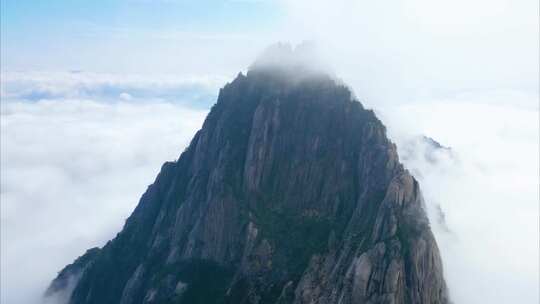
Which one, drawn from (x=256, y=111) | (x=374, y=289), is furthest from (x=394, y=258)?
(x=256, y=111)

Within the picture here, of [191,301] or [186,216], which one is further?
[186,216]

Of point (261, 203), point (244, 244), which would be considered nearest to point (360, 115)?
point (261, 203)

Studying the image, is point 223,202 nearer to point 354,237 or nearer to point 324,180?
point 324,180

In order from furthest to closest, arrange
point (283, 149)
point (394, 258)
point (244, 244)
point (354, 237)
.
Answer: point (283, 149)
point (244, 244)
point (354, 237)
point (394, 258)

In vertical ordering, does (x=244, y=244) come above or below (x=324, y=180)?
below

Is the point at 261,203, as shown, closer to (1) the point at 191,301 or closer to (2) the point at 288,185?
(2) the point at 288,185

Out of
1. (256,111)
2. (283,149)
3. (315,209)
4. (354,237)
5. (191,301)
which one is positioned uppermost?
(256,111)

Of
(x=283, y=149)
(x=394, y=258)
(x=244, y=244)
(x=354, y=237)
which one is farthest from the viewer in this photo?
(x=283, y=149)
